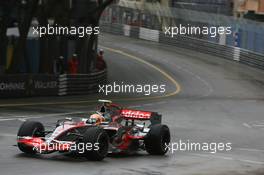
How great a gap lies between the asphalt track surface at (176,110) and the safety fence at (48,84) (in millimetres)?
606

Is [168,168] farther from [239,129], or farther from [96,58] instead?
[96,58]

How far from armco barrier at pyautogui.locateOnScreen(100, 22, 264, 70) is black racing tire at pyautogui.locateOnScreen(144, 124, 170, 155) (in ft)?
116

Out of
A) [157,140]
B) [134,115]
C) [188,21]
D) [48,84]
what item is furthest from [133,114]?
[188,21]

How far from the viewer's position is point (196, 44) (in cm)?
6147

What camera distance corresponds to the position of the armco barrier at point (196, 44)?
179 ft

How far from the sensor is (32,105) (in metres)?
31.0

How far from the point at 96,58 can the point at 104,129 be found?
26.8m

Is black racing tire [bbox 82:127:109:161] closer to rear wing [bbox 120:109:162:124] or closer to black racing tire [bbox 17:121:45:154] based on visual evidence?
black racing tire [bbox 17:121:45:154]

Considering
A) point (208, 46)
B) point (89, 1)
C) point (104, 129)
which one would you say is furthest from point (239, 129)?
point (208, 46)

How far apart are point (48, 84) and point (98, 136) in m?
19.4

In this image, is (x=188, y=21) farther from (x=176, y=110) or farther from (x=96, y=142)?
(x=96, y=142)

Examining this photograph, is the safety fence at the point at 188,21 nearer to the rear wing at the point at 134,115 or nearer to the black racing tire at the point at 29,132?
the rear wing at the point at 134,115

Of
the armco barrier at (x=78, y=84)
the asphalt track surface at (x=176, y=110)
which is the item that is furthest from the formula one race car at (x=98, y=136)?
the armco barrier at (x=78, y=84)

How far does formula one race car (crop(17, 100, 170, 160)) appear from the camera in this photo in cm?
1606
